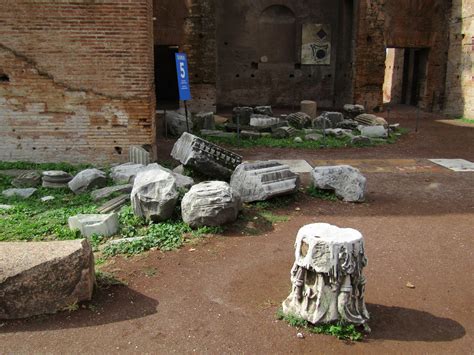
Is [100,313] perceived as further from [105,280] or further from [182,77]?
[182,77]

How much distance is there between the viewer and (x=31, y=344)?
366 cm

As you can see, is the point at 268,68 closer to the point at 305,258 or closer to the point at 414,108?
the point at 414,108

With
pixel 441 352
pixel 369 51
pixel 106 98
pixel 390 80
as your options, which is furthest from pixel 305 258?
pixel 390 80

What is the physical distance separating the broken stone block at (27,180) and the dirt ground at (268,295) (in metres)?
3.55

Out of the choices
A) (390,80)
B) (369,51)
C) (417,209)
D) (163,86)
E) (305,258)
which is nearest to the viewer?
(305,258)

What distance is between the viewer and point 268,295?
4504 mm

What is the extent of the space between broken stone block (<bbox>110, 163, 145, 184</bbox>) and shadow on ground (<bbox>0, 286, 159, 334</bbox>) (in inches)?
140

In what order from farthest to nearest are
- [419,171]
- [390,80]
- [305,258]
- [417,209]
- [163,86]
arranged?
[390,80], [163,86], [419,171], [417,209], [305,258]

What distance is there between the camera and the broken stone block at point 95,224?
580cm

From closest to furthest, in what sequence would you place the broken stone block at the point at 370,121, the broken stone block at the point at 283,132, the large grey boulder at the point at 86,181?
the large grey boulder at the point at 86,181 < the broken stone block at the point at 283,132 < the broken stone block at the point at 370,121

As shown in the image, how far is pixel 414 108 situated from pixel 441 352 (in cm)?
1792

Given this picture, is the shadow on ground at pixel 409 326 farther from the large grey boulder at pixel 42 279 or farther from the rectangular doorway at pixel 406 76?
the rectangular doorway at pixel 406 76

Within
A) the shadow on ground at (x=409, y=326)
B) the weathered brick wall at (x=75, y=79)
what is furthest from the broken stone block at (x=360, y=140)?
the shadow on ground at (x=409, y=326)

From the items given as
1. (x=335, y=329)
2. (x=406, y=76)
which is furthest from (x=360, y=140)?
(x=406, y=76)
